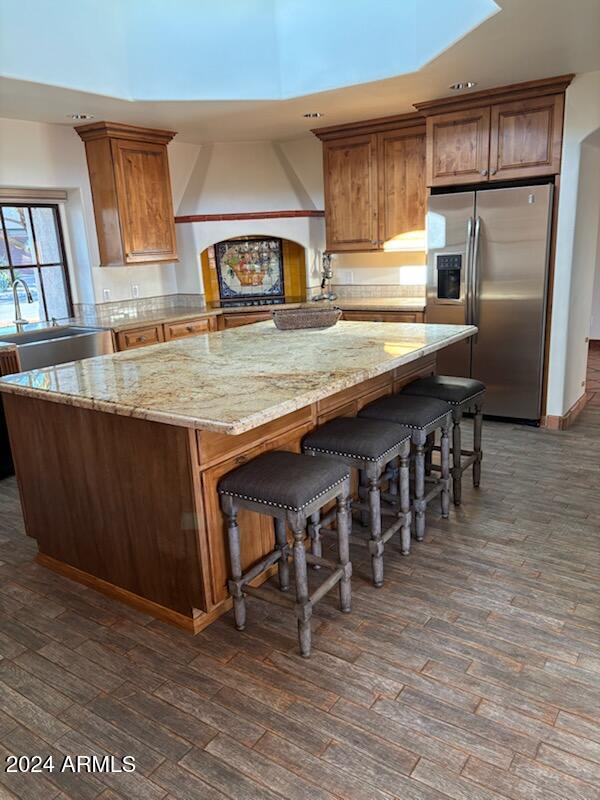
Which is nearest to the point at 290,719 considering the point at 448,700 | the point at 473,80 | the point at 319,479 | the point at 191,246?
the point at 448,700

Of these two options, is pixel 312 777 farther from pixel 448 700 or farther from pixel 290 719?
pixel 448 700

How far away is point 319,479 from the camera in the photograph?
2219 millimetres

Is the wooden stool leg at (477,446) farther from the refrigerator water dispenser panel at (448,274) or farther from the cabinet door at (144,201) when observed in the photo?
the cabinet door at (144,201)

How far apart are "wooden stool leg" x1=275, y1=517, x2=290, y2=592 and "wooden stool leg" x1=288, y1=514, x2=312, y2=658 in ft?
1.27

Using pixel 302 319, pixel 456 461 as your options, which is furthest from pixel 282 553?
pixel 302 319

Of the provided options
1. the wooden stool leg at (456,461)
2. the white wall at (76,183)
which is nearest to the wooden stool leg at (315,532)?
the wooden stool leg at (456,461)

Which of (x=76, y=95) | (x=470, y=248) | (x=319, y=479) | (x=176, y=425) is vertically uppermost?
(x=76, y=95)

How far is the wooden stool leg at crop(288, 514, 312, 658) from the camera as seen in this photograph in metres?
2.13

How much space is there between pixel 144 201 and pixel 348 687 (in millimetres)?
4503

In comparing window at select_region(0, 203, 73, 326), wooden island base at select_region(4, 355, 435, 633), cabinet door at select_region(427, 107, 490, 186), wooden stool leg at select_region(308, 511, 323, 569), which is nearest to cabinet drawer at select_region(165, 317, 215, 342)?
window at select_region(0, 203, 73, 326)

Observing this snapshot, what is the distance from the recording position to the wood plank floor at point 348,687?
174cm

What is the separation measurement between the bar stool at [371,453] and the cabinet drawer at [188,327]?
109 inches

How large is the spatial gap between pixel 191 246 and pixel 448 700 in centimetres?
482

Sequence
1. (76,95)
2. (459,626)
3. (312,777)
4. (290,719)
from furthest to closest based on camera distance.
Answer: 1. (76,95)
2. (459,626)
3. (290,719)
4. (312,777)
